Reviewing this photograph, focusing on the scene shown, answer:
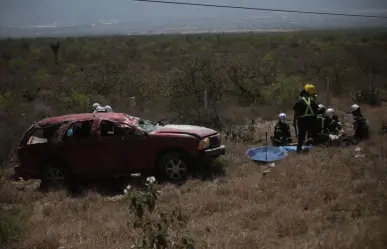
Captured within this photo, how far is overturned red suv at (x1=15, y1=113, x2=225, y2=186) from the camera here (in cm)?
918

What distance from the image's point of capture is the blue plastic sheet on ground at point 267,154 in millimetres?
10000

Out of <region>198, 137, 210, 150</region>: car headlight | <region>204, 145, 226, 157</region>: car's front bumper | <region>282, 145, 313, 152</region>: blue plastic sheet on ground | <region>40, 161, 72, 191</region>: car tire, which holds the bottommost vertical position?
<region>40, 161, 72, 191</region>: car tire

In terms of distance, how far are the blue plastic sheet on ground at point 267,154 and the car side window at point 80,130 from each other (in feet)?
12.9

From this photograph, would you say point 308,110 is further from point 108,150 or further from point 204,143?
point 108,150

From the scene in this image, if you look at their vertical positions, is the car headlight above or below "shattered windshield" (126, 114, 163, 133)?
below

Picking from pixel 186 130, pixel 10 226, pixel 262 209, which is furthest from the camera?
pixel 186 130

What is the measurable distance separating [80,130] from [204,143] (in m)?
2.83

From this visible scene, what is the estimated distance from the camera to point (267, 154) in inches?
406

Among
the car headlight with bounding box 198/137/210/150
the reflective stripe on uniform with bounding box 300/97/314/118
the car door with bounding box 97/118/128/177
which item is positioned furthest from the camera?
the reflective stripe on uniform with bounding box 300/97/314/118

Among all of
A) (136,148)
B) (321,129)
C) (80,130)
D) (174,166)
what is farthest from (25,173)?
(321,129)

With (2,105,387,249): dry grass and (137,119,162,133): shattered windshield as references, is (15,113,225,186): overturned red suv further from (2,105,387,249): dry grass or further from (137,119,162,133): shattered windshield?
(2,105,387,249): dry grass

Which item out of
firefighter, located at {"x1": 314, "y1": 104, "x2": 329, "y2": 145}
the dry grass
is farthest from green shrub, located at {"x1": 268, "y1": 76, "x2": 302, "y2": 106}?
the dry grass

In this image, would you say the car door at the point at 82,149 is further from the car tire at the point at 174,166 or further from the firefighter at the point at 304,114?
the firefighter at the point at 304,114

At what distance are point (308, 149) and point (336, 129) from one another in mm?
1331
